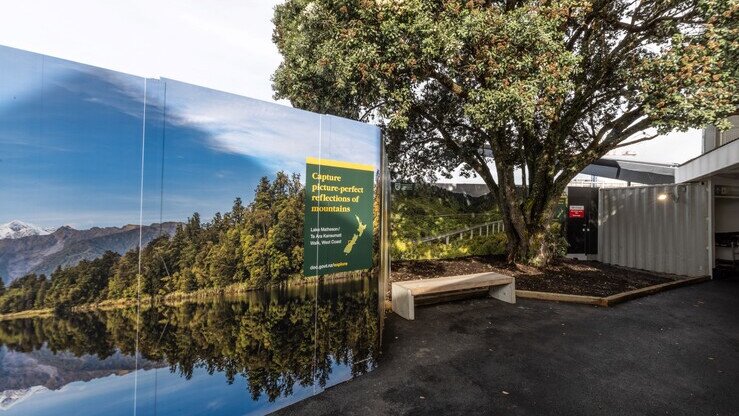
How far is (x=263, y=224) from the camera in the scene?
A: 117 inches

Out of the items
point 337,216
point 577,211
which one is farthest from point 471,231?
point 337,216

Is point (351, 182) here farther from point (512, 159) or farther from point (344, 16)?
point (512, 159)

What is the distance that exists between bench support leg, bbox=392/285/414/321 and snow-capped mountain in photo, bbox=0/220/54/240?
458cm

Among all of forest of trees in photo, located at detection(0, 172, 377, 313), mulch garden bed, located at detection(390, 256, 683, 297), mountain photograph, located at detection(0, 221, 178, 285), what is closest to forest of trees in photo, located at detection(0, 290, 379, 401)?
forest of trees in photo, located at detection(0, 172, 377, 313)

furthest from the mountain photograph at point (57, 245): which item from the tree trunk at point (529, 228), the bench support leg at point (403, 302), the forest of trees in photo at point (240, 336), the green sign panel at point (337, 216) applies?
the tree trunk at point (529, 228)

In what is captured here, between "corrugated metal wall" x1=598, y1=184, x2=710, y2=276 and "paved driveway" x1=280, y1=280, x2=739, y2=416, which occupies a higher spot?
"corrugated metal wall" x1=598, y1=184, x2=710, y2=276

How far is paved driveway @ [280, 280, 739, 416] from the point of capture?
3213 millimetres

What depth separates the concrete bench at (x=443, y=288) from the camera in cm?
564

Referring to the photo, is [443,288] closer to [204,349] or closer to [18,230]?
[204,349]

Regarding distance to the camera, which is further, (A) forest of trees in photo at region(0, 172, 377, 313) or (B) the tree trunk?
(B) the tree trunk

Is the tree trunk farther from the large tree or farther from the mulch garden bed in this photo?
the mulch garden bed

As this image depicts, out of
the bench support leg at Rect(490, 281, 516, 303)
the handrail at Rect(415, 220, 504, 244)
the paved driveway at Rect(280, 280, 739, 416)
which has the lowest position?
the paved driveway at Rect(280, 280, 739, 416)

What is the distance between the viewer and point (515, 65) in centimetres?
545

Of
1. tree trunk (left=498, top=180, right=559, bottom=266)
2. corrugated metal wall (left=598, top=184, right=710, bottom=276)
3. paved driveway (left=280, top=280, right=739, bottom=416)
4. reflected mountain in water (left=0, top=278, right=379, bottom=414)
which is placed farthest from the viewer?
tree trunk (left=498, top=180, right=559, bottom=266)
